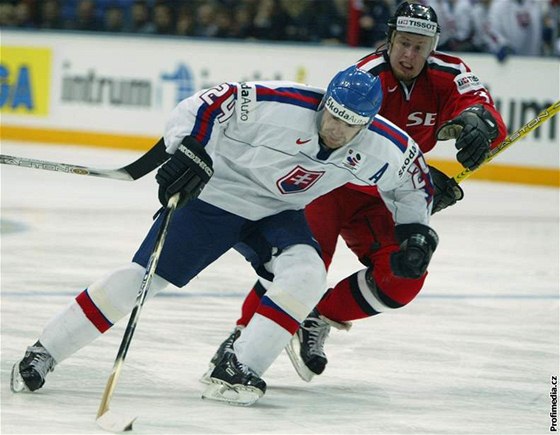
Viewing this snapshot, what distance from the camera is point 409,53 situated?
430 centimetres

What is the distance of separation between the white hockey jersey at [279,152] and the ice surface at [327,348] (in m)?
0.59

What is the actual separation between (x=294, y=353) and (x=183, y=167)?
93 cm

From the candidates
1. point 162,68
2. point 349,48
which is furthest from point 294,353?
point 162,68

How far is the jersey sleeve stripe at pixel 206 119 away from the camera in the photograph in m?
3.60

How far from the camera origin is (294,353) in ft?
13.7

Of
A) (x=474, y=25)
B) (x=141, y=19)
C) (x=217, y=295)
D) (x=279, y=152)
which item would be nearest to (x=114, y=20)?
(x=141, y=19)

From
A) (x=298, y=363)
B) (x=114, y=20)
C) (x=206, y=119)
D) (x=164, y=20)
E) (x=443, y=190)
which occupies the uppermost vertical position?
(x=206, y=119)

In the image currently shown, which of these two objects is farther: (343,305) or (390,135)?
(343,305)

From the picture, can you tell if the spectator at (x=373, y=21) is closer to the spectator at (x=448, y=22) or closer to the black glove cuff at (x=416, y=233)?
the spectator at (x=448, y=22)

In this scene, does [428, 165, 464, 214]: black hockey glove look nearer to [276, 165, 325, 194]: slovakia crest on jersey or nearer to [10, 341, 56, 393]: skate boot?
[276, 165, 325, 194]: slovakia crest on jersey

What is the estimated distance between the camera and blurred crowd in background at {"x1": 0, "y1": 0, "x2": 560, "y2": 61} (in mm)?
10172

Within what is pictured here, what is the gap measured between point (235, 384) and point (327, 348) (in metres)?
1.06

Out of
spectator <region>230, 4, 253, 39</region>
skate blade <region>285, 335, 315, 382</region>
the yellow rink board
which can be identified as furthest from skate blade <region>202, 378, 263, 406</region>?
spectator <region>230, 4, 253, 39</region>

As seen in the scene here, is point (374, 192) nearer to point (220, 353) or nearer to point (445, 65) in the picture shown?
point (445, 65)
